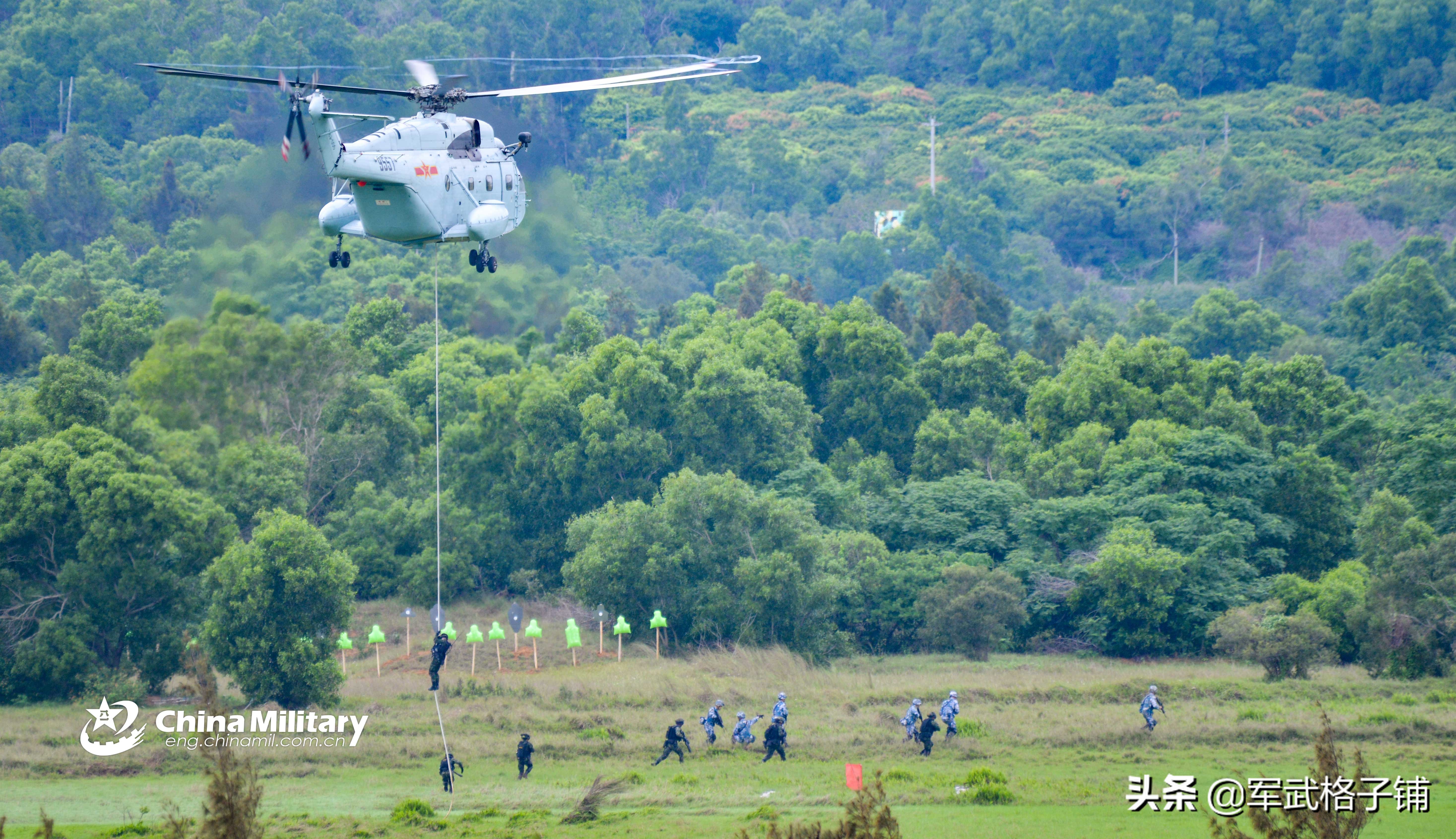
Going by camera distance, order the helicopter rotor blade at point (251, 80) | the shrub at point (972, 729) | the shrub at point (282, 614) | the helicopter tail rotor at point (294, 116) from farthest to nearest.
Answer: the shrub at point (282, 614), the shrub at point (972, 729), the helicopter tail rotor at point (294, 116), the helicopter rotor blade at point (251, 80)

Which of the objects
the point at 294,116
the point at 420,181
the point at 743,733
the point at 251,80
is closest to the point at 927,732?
the point at 743,733

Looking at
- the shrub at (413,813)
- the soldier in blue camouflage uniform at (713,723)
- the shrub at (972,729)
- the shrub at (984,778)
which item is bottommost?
the shrub at (413,813)

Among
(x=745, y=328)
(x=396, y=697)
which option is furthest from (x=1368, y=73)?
(x=396, y=697)

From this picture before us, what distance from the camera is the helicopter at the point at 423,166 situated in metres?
27.1

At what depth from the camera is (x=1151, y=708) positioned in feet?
114

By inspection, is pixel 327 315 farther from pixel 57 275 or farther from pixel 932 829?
pixel 932 829

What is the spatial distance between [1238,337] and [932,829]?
6279 centimetres

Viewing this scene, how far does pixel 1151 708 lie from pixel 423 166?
60.6 ft

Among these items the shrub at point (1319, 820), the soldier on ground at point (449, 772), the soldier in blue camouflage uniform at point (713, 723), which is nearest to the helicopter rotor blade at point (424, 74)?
the soldier on ground at point (449, 772)

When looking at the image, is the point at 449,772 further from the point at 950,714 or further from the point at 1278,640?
the point at 1278,640

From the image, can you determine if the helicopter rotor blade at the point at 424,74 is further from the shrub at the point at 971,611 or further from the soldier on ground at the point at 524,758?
the shrub at the point at 971,611

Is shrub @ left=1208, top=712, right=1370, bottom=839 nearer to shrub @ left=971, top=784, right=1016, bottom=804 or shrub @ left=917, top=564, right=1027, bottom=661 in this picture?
shrub @ left=971, top=784, right=1016, bottom=804

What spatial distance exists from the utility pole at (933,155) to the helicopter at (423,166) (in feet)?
307

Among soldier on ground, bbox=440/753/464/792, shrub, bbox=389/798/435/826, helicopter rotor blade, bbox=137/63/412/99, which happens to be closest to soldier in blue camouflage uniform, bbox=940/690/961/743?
soldier on ground, bbox=440/753/464/792
